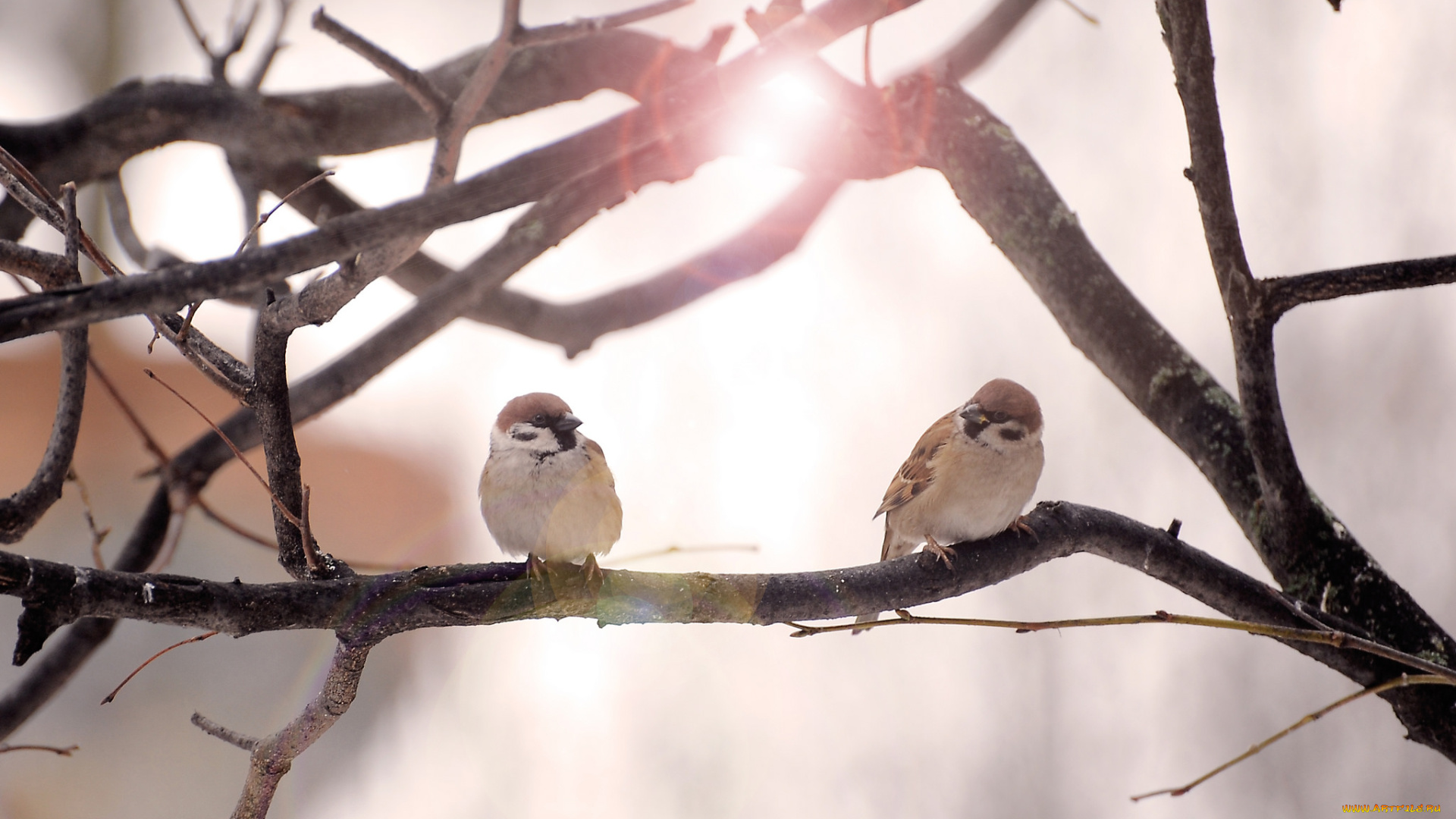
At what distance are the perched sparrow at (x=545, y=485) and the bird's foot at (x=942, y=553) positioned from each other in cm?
43

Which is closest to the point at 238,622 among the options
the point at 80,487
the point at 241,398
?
the point at 241,398

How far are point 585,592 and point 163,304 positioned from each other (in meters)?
0.47

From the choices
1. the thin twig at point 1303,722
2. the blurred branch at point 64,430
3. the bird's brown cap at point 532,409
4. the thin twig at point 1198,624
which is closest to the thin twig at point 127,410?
the blurred branch at point 64,430

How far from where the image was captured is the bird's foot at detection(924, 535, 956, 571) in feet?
3.85

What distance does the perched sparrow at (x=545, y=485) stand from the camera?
1.14m

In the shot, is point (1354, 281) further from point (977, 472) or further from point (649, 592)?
point (649, 592)

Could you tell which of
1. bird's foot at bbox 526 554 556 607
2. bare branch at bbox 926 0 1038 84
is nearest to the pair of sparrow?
bird's foot at bbox 526 554 556 607

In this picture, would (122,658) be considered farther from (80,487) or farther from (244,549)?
(80,487)

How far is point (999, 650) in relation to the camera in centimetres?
194

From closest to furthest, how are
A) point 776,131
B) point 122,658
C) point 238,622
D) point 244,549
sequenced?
point 238,622, point 776,131, point 122,658, point 244,549

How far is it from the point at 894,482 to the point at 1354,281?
0.76m

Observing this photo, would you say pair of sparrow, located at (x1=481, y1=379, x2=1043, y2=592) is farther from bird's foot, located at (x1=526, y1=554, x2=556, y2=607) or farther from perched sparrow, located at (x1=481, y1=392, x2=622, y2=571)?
bird's foot, located at (x1=526, y1=554, x2=556, y2=607)

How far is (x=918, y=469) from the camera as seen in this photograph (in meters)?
1.52

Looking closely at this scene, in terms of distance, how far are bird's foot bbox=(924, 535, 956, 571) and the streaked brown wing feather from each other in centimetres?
20
